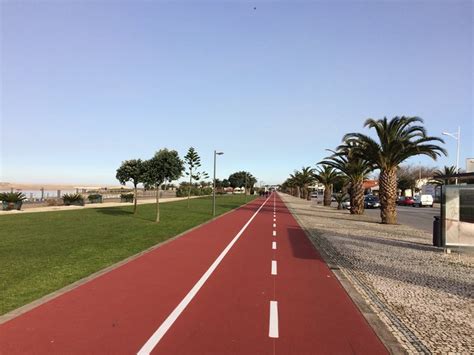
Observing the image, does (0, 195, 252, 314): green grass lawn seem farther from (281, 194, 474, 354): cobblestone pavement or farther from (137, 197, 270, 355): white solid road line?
(281, 194, 474, 354): cobblestone pavement

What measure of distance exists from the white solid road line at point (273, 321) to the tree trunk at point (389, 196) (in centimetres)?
1859

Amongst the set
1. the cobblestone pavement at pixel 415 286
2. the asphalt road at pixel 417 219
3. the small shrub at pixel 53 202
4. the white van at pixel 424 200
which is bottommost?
the asphalt road at pixel 417 219

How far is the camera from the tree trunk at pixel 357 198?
31797mm

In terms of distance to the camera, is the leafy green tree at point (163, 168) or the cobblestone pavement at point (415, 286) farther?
the leafy green tree at point (163, 168)

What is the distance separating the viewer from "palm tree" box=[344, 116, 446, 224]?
22.3 m

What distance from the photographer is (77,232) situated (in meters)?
15.5

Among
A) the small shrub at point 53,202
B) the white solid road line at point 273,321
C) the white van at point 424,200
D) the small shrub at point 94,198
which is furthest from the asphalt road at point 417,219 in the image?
the small shrub at point 53,202

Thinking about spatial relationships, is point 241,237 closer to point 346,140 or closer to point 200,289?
point 200,289

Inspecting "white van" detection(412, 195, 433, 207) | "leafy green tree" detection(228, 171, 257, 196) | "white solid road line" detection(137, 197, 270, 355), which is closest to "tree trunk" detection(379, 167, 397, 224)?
"white solid road line" detection(137, 197, 270, 355)

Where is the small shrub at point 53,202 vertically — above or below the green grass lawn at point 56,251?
above

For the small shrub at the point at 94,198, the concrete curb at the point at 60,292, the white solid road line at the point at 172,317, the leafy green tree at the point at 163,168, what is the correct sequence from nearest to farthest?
the white solid road line at the point at 172,317, the concrete curb at the point at 60,292, the leafy green tree at the point at 163,168, the small shrub at the point at 94,198

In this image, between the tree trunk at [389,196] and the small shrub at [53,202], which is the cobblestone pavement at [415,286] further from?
the small shrub at [53,202]

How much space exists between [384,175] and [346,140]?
3917 millimetres

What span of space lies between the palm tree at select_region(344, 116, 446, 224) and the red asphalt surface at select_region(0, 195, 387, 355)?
1539cm
